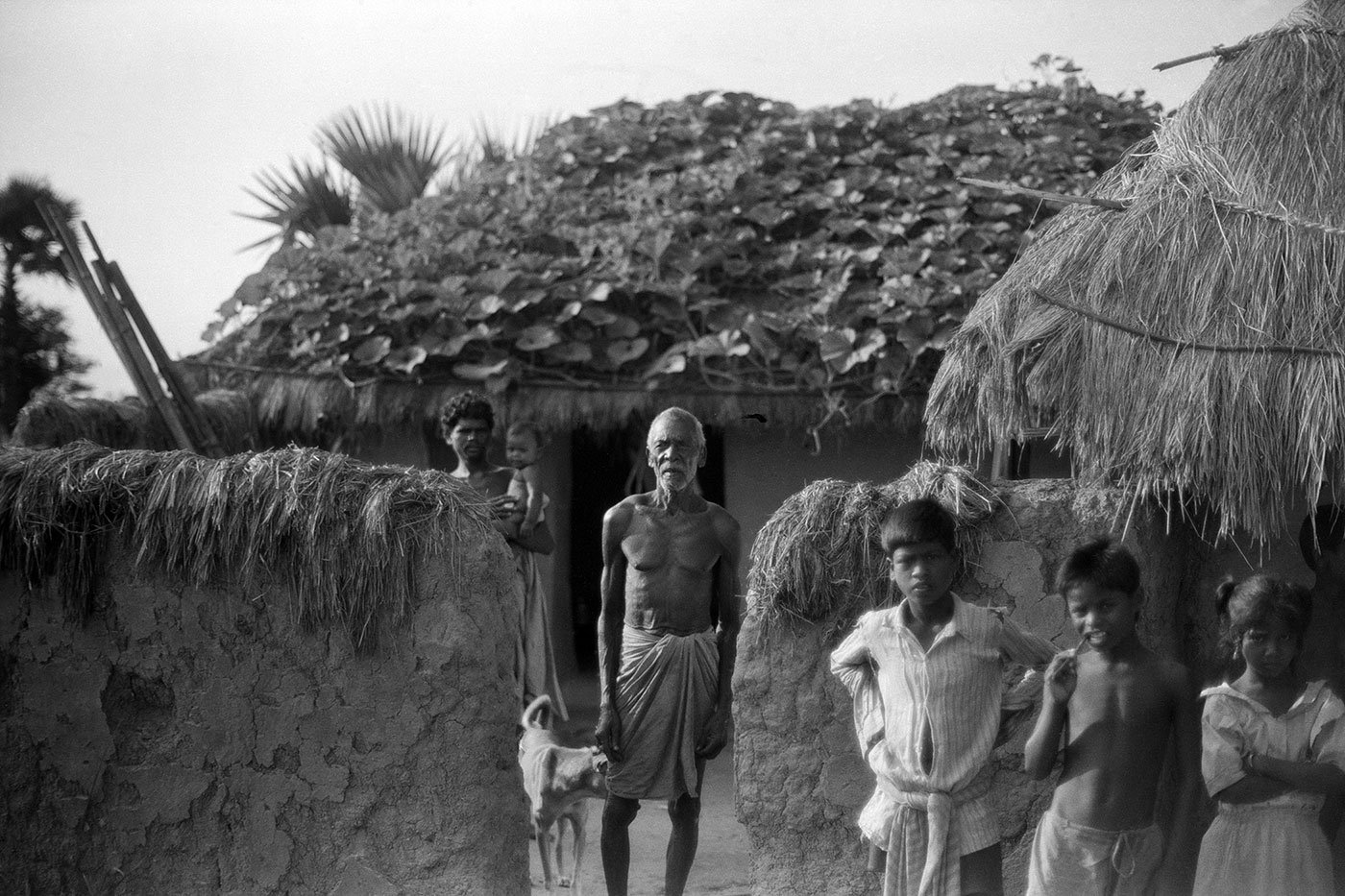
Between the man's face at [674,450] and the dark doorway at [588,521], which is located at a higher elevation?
the man's face at [674,450]

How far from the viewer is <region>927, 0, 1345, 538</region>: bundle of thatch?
13.3 feet

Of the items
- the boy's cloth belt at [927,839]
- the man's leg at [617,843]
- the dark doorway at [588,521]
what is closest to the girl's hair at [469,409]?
the man's leg at [617,843]

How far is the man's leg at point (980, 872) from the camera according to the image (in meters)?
3.34

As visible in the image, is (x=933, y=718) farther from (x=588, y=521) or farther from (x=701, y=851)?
(x=588, y=521)

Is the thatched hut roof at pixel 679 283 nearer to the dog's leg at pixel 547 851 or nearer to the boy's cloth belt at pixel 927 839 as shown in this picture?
the dog's leg at pixel 547 851

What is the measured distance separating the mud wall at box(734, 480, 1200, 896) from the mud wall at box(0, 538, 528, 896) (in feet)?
2.56

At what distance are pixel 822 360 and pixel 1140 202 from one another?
3.20m

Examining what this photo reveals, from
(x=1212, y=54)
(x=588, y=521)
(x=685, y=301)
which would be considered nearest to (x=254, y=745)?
(x=1212, y=54)

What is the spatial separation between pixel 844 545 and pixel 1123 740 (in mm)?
1316

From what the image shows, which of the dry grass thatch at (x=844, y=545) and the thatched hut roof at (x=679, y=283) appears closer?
the dry grass thatch at (x=844, y=545)

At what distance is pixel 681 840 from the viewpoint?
4492mm

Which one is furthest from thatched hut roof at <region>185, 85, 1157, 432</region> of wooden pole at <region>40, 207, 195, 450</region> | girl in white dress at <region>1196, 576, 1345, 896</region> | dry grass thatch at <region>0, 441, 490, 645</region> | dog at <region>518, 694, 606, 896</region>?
girl in white dress at <region>1196, 576, 1345, 896</region>

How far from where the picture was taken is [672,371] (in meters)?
7.81

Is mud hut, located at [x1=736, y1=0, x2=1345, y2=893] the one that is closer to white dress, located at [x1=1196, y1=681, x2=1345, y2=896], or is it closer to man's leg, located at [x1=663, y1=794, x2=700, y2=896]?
man's leg, located at [x1=663, y1=794, x2=700, y2=896]
